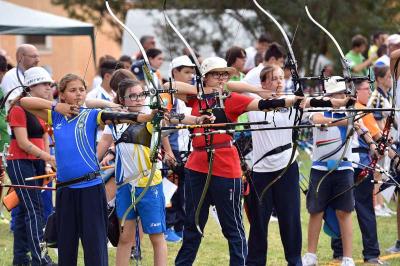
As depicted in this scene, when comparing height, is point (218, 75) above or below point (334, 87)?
above

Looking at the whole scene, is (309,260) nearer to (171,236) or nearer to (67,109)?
(171,236)

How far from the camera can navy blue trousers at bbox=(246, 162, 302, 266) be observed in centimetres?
705

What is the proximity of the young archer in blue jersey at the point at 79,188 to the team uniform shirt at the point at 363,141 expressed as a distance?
9.39ft

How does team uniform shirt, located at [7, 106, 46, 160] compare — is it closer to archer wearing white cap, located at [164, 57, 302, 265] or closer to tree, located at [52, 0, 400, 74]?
archer wearing white cap, located at [164, 57, 302, 265]

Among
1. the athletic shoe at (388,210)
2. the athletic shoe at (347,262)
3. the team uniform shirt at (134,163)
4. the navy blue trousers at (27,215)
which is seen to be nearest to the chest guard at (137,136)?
the team uniform shirt at (134,163)

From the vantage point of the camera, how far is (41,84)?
24.6 ft

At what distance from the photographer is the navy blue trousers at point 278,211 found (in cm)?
705

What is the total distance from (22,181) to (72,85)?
190cm

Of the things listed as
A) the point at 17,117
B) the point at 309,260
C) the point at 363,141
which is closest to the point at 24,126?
the point at 17,117

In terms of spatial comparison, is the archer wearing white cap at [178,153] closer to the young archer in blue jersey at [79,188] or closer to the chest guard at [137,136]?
the chest guard at [137,136]

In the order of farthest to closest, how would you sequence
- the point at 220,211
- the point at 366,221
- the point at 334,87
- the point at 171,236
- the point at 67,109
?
1. the point at 171,236
2. the point at 366,221
3. the point at 334,87
4. the point at 220,211
5. the point at 67,109

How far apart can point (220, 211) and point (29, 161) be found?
197 cm

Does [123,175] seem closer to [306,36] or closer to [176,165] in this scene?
[176,165]

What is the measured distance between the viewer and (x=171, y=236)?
30.7 feet
